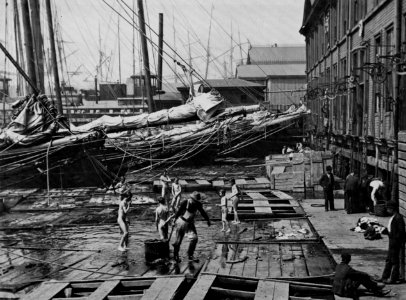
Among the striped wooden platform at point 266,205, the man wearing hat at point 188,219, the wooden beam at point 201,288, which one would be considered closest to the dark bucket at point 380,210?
the striped wooden platform at point 266,205

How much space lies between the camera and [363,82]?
24.9 m

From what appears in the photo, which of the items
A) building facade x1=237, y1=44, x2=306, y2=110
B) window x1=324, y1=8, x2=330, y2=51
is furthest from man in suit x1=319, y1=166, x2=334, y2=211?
building facade x1=237, y1=44, x2=306, y2=110

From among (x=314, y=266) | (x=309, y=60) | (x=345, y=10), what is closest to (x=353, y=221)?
(x=314, y=266)

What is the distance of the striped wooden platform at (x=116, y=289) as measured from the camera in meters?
9.05

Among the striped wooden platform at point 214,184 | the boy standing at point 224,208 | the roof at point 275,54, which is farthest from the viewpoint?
the roof at point 275,54

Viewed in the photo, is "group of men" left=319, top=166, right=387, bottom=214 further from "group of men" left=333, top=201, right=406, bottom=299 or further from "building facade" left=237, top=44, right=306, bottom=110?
"building facade" left=237, top=44, right=306, bottom=110

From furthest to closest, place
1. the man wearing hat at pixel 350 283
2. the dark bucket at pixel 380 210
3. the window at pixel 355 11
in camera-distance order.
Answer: the window at pixel 355 11, the dark bucket at pixel 380 210, the man wearing hat at pixel 350 283

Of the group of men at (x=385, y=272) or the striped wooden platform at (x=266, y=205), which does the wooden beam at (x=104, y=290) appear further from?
the striped wooden platform at (x=266, y=205)

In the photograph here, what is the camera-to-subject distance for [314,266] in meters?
11.5

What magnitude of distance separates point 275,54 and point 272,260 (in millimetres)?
76791

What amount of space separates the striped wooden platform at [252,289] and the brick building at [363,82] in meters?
5.18

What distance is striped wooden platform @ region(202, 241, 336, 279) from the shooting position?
36.0 feet

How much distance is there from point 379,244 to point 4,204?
51.1 ft

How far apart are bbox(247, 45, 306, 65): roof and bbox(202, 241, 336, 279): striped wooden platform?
241 feet
